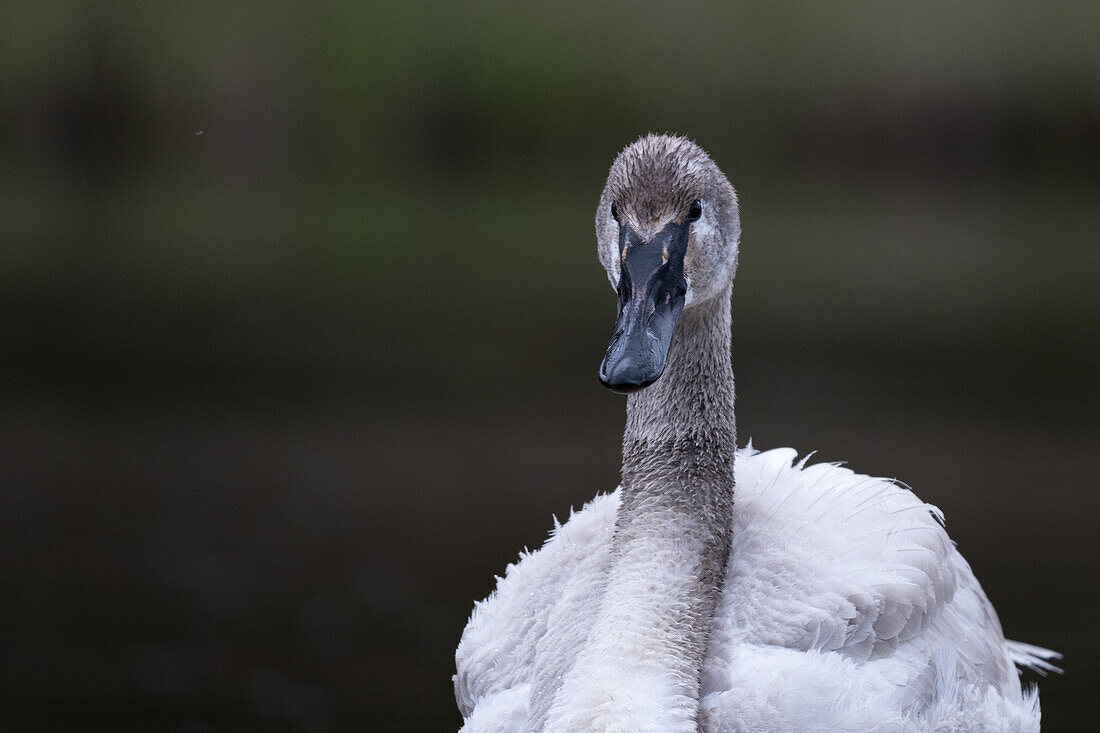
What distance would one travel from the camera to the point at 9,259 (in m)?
17.1

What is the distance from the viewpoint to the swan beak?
396cm

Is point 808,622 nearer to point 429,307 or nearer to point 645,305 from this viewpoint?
point 645,305

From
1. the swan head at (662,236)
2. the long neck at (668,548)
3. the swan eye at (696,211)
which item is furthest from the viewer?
the swan eye at (696,211)

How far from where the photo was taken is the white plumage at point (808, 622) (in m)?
4.15

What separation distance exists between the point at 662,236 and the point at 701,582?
39.9 inches

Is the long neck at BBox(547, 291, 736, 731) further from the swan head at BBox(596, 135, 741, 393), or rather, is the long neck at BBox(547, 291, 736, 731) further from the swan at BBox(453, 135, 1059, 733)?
the swan head at BBox(596, 135, 741, 393)

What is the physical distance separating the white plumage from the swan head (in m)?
0.81

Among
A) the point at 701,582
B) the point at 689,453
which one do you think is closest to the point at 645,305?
the point at 689,453

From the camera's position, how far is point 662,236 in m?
4.36

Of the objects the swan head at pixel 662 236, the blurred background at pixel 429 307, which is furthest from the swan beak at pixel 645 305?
the blurred background at pixel 429 307

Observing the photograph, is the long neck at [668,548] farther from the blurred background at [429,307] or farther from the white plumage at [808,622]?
the blurred background at [429,307]

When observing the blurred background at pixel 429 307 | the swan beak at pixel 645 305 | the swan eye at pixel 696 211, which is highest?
the swan eye at pixel 696 211

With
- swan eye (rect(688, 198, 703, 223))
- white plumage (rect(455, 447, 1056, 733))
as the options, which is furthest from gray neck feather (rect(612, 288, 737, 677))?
swan eye (rect(688, 198, 703, 223))

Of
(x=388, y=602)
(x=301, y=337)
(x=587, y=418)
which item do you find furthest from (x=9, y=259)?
(x=388, y=602)
